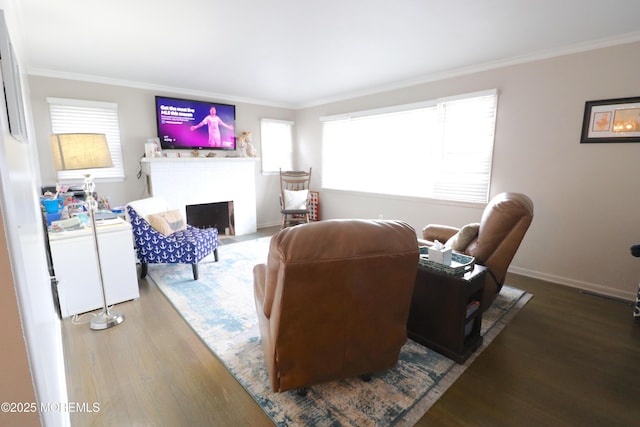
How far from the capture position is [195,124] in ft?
15.5

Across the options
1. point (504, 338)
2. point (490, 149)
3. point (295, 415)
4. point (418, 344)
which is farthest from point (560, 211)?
point (295, 415)

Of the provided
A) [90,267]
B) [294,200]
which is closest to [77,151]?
[90,267]

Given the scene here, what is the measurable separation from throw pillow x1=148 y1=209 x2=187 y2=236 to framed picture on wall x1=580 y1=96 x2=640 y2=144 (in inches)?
177

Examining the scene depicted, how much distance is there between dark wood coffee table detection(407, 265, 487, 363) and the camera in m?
1.90

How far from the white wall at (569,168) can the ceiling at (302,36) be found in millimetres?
219

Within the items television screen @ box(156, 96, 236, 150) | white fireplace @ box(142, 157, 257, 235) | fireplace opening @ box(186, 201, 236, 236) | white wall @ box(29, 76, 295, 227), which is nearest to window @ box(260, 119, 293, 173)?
white wall @ box(29, 76, 295, 227)

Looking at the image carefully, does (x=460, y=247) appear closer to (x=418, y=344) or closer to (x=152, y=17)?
(x=418, y=344)

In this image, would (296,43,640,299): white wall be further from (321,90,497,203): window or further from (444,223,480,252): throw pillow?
(444,223,480,252): throw pillow

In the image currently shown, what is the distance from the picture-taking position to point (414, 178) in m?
4.38

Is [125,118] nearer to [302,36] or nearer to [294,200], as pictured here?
[294,200]

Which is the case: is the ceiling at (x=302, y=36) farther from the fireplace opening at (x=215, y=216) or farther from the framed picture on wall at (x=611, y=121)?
the fireplace opening at (x=215, y=216)

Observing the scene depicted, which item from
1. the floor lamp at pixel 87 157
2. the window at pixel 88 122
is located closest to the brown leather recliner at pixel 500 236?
the floor lamp at pixel 87 157

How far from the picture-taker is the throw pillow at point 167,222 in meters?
3.29

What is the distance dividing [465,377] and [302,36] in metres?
2.97
